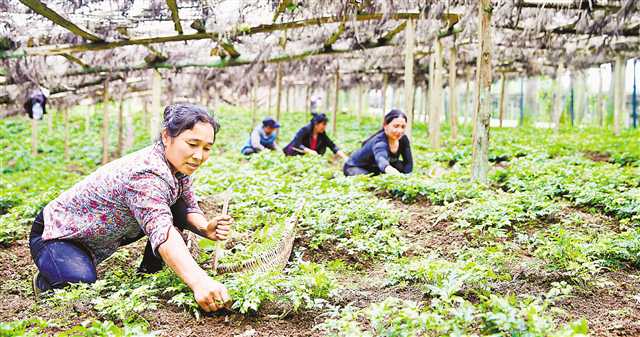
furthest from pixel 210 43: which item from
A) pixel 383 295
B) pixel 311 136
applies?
pixel 383 295

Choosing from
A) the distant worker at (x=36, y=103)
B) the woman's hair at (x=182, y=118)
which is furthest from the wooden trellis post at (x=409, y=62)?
the distant worker at (x=36, y=103)

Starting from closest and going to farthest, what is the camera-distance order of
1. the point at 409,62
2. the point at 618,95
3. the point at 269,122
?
1. the point at 409,62
2. the point at 269,122
3. the point at 618,95

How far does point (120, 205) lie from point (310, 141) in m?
7.23

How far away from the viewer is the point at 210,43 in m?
10.4

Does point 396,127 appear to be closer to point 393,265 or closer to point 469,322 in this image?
point 393,265

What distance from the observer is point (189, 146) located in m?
3.36

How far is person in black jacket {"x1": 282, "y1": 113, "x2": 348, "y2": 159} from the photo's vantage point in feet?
33.8

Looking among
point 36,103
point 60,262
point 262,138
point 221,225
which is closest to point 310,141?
point 262,138

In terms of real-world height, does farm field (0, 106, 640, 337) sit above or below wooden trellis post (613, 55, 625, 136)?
below

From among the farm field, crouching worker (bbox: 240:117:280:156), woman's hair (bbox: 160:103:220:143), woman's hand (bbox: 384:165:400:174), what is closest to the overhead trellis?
crouching worker (bbox: 240:117:280:156)

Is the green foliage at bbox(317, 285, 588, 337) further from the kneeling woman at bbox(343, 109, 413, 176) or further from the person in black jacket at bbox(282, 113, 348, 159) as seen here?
the person in black jacket at bbox(282, 113, 348, 159)

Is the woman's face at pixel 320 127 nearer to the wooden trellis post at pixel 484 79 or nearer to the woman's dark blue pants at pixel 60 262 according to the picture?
the wooden trellis post at pixel 484 79

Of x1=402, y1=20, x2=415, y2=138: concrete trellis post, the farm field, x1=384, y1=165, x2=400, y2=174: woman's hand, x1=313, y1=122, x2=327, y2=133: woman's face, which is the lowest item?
the farm field

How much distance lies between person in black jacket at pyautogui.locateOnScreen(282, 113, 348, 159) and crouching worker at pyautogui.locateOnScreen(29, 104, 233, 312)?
20.8 ft
